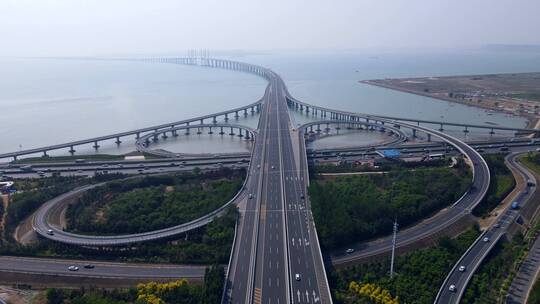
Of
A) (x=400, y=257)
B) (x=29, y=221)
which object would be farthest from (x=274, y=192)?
(x=29, y=221)

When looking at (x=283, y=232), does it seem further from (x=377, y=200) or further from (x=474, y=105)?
(x=474, y=105)

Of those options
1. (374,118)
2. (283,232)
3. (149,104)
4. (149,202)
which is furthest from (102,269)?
(149,104)

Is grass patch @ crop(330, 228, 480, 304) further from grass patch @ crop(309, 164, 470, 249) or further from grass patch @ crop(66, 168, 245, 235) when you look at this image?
grass patch @ crop(66, 168, 245, 235)

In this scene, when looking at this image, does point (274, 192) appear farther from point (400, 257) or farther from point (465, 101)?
point (465, 101)

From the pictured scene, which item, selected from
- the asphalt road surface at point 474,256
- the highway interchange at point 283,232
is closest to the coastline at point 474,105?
the highway interchange at point 283,232

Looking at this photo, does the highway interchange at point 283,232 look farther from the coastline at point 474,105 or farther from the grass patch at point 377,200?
the coastline at point 474,105

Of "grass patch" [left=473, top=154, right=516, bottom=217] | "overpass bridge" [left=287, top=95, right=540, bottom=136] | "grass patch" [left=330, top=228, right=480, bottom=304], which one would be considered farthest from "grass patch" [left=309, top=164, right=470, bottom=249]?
"overpass bridge" [left=287, top=95, right=540, bottom=136]
